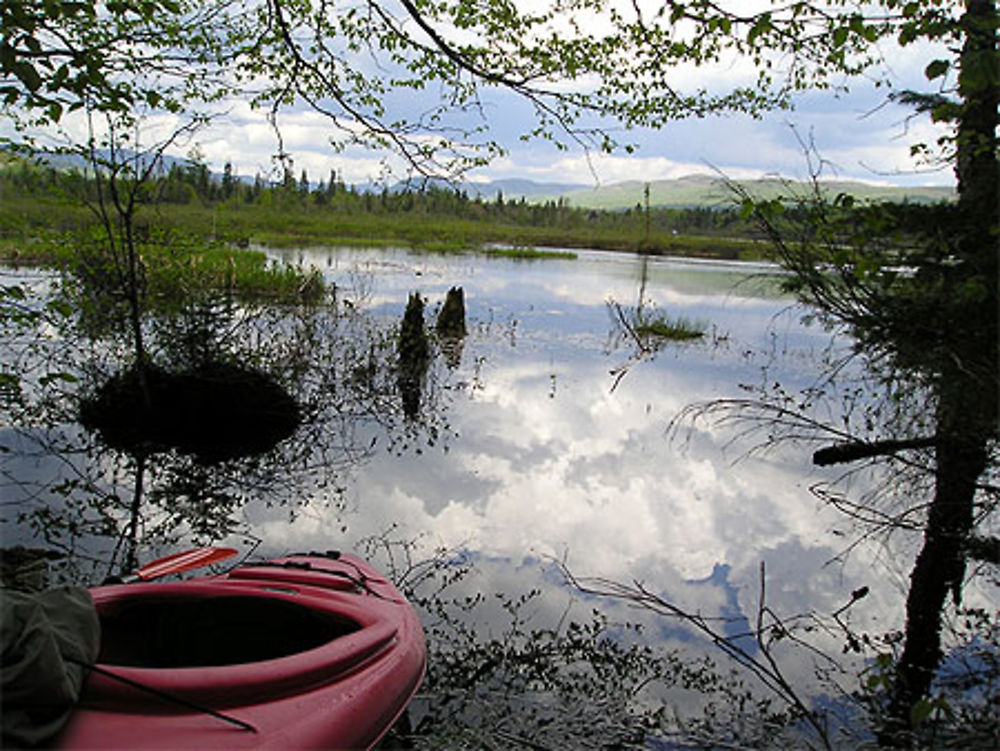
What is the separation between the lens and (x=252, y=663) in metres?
2.72

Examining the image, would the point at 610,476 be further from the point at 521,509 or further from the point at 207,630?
the point at 207,630

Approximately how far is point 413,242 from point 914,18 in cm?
3940

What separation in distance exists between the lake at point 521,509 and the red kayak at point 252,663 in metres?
0.52

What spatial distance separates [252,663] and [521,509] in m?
4.06

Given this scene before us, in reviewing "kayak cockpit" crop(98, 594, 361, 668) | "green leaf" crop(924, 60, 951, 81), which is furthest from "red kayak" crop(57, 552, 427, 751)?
"green leaf" crop(924, 60, 951, 81)

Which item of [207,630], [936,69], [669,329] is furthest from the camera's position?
[669,329]

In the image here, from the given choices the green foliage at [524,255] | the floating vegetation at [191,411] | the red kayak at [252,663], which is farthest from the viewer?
the green foliage at [524,255]

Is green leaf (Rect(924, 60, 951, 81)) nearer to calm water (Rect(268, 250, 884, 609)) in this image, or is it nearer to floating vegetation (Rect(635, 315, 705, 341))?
calm water (Rect(268, 250, 884, 609))

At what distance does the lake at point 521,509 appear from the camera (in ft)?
14.6

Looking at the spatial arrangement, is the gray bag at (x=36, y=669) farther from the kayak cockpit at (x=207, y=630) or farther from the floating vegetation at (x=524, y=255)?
the floating vegetation at (x=524, y=255)

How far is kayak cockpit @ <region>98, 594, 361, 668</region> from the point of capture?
303 cm

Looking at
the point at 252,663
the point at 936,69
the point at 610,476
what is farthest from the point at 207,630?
A: the point at 610,476

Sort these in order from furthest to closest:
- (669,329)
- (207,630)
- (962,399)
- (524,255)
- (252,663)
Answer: (524,255)
(669,329)
(962,399)
(207,630)
(252,663)

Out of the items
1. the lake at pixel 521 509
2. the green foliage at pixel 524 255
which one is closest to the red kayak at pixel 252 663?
the lake at pixel 521 509
